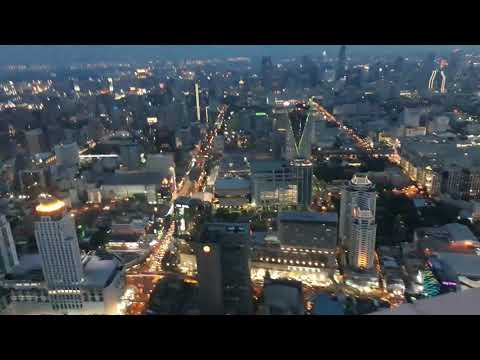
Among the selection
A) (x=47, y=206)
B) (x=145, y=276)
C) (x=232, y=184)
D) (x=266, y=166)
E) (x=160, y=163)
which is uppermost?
(x=47, y=206)

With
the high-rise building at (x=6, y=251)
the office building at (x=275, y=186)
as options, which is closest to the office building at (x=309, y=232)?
the office building at (x=275, y=186)

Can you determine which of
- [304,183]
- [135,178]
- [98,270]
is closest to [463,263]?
[304,183]

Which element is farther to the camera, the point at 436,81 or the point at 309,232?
the point at 436,81

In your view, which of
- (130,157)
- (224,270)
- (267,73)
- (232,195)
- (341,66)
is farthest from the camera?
(341,66)

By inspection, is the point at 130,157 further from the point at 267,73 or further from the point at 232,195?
the point at 267,73
